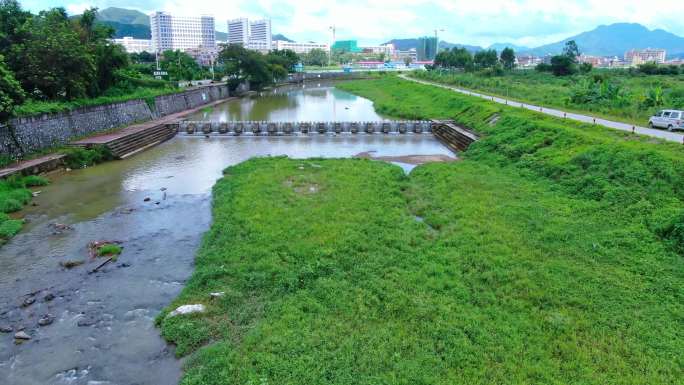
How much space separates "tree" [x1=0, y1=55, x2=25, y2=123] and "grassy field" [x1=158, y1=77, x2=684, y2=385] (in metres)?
8.65

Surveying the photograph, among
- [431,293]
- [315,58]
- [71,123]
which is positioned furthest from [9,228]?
[315,58]

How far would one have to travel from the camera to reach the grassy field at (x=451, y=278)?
6.89 metres

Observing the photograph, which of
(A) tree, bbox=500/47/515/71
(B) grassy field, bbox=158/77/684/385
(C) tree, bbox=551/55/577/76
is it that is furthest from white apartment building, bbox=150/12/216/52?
(B) grassy field, bbox=158/77/684/385

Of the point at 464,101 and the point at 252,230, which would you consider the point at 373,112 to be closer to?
the point at 464,101

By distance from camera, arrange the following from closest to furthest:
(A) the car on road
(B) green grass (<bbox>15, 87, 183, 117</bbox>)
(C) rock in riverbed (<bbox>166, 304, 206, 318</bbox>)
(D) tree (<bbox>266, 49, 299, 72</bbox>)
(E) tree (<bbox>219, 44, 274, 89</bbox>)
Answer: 1. (C) rock in riverbed (<bbox>166, 304, 206, 318</bbox>)
2. (A) the car on road
3. (B) green grass (<bbox>15, 87, 183, 117</bbox>)
4. (E) tree (<bbox>219, 44, 274, 89</bbox>)
5. (D) tree (<bbox>266, 49, 299, 72</bbox>)

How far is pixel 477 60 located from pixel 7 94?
8143 cm

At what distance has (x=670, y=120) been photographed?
1997 cm

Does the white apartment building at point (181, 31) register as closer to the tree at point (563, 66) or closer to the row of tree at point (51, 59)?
the tree at point (563, 66)

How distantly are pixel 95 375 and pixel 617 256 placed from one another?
1081 centimetres

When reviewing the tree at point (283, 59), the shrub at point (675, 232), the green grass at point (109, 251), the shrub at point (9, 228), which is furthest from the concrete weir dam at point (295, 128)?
the tree at point (283, 59)

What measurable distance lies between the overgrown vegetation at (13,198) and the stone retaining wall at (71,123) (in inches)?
120

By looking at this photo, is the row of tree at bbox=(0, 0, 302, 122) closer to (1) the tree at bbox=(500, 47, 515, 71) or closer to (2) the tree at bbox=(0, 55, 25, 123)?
(2) the tree at bbox=(0, 55, 25, 123)

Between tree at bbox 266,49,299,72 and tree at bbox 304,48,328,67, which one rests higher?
tree at bbox 304,48,328,67

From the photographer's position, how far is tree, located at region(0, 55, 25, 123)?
16.8 meters
